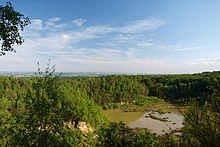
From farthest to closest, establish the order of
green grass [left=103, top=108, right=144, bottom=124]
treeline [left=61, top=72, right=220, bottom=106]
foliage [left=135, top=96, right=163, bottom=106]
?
foliage [left=135, top=96, right=163, bottom=106]
treeline [left=61, top=72, right=220, bottom=106]
green grass [left=103, top=108, right=144, bottom=124]

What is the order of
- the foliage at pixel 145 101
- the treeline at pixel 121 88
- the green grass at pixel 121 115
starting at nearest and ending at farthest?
the green grass at pixel 121 115 → the treeline at pixel 121 88 → the foliage at pixel 145 101

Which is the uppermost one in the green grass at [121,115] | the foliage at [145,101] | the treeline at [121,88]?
the treeline at [121,88]

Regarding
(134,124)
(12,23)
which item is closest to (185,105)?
(12,23)

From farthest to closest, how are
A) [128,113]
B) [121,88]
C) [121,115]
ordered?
[121,88] < [128,113] < [121,115]

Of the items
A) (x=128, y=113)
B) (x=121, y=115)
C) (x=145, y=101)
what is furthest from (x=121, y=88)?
(x=121, y=115)

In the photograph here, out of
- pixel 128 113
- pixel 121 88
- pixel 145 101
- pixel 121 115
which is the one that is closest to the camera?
pixel 121 115

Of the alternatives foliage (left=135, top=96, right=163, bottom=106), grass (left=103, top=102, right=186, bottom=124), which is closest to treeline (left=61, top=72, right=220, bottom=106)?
foliage (left=135, top=96, right=163, bottom=106)

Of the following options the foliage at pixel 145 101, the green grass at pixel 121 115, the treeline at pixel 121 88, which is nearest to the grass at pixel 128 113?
the green grass at pixel 121 115

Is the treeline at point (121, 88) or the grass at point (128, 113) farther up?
the treeline at point (121, 88)

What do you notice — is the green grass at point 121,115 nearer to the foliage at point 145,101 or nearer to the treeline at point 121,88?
the treeline at point 121,88

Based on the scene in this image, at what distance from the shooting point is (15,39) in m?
6.02

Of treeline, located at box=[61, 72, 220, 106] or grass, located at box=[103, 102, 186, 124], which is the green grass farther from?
treeline, located at box=[61, 72, 220, 106]

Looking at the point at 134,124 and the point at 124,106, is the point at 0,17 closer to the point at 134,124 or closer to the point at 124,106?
the point at 134,124

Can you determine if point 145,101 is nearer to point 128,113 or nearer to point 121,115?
point 128,113
